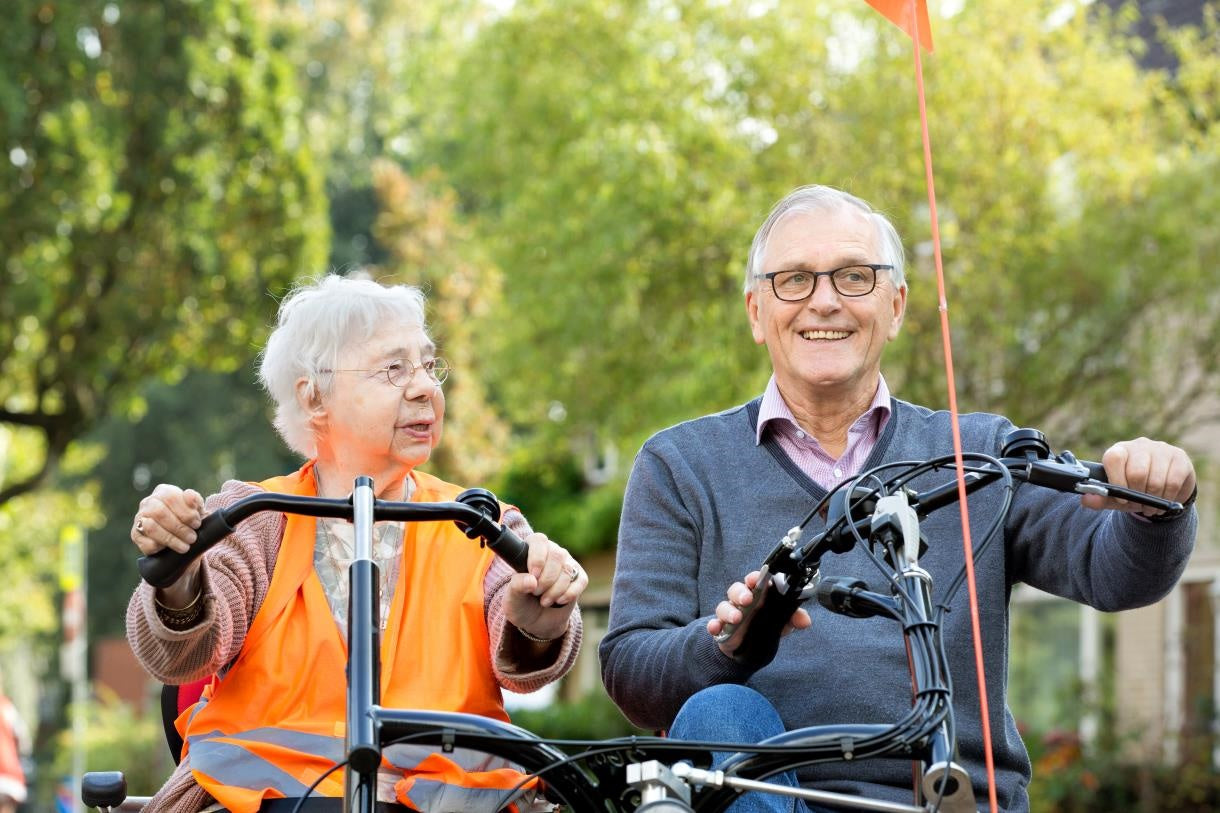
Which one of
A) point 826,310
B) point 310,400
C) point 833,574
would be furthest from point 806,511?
point 310,400

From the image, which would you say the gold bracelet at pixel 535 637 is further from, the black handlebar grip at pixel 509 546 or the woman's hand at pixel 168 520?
the woman's hand at pixel 168 520

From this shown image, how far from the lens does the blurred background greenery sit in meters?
13.2

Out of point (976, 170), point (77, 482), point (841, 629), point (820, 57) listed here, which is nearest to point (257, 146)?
point (820, 57)

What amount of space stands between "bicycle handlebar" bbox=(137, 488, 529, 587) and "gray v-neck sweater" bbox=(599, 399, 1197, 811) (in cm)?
56

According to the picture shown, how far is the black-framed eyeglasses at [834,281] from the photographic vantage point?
3.86m

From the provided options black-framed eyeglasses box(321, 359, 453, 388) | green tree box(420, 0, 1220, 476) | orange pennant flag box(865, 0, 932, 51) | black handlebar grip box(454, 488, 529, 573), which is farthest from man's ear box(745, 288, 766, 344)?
green tree box(420, 0, 1220, 476)

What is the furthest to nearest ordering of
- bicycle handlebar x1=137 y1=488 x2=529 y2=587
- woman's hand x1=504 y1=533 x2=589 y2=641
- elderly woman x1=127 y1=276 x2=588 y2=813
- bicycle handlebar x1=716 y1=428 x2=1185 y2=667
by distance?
elderly woman x1=127 y1=276 x2=588 y2=813 < woman's hand x1=504 y1=533 x2=589 y2=641 < bicycle handlebar x1=137 y1=488 x2=529 y2=587 < bicycle handlebar x1=716 y1=428 x2=1185 y2=667

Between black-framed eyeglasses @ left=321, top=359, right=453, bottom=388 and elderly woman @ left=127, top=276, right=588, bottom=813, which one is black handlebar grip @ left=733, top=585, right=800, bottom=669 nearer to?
elderly woman @ left=127, top=276, right=588, bottom=813

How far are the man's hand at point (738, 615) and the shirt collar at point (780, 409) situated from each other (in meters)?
0.93

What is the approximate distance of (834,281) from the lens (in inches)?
152

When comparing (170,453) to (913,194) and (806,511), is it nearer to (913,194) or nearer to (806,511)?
(913,194)

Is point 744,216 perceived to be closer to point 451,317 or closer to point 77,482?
Answer: point 451,317

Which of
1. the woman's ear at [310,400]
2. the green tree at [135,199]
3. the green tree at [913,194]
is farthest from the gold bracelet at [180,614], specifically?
the green tree at [135,199]

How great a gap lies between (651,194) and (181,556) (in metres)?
10.5
